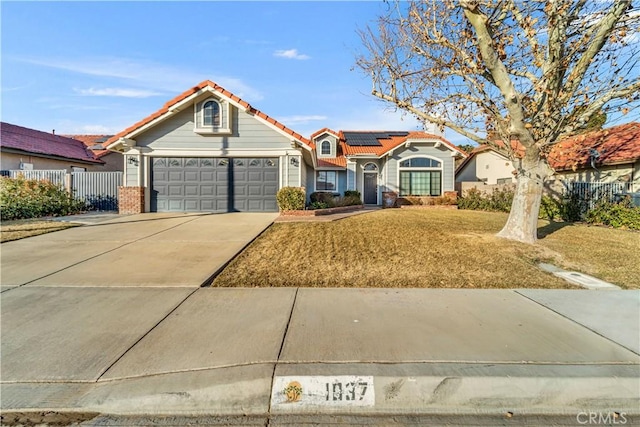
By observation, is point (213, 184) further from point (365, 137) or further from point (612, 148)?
point (612, 148)

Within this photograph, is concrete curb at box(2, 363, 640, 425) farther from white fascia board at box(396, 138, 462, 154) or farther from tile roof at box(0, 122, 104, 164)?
tile roof at box(0, 122, 104, 164)

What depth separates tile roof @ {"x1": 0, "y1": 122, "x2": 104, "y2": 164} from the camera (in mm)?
18109

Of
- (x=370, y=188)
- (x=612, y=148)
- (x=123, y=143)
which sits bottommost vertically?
(x=370, y=188)

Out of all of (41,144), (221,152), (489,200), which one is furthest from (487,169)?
(41,144)

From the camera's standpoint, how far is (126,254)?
693 centimetres

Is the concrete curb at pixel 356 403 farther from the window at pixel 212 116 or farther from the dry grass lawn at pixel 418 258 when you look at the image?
the window at pixel 212 116

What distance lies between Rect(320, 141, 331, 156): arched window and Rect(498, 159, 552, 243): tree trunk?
1615 cm

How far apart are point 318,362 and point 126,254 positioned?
18.7ft

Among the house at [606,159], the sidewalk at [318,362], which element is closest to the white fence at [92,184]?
the sidewalk at [318,362]

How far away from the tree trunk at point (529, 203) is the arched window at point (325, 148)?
16151 mm

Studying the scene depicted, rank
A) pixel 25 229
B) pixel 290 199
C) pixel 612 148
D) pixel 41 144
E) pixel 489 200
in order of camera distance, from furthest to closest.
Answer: pixel 41 144, pixel 489 200, pixel 612 148, pixel 290 199, pixel 25 229

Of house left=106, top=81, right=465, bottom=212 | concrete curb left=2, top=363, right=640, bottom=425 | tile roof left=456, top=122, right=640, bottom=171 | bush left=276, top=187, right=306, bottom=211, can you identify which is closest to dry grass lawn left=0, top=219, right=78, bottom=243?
house left=106, top=81, right=465, bottom=212

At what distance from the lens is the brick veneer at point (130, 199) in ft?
44.8

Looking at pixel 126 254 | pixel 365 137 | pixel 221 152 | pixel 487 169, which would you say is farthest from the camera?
pixel 365 137
